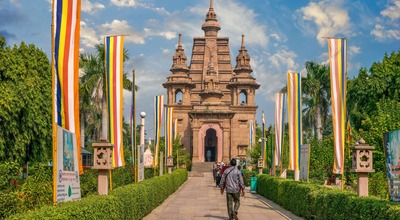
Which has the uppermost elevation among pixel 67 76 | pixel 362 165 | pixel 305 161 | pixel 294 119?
pixel 67 76

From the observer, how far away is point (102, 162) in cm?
1490

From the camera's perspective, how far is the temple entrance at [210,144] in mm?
94062

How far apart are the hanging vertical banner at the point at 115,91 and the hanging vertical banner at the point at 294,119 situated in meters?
8.26

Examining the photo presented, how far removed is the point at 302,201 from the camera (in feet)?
64.7

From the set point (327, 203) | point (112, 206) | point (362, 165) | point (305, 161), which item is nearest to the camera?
point (112, 206)

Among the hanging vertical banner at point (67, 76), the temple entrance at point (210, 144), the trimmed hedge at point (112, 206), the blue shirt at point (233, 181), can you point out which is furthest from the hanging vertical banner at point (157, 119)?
the temple entrance at point (210, 144)

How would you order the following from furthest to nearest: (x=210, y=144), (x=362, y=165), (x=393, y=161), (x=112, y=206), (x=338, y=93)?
(x=210, y=144) < (x=338, y=93) < (x=362, y=165) < (x=112, y=206) < (x=393, y=161)

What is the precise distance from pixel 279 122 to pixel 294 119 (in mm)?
6904

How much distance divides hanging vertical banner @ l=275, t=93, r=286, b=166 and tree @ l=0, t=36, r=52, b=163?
1602cm

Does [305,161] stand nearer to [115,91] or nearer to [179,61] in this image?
[115,91]

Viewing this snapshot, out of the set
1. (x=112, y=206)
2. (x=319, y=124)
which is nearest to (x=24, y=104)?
(x=112, y=206)

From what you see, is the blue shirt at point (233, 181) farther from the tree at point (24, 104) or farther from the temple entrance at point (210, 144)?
the temple entrance at point (210, 144)

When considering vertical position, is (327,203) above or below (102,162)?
below

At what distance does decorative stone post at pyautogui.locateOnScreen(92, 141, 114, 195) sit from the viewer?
1462 cm
